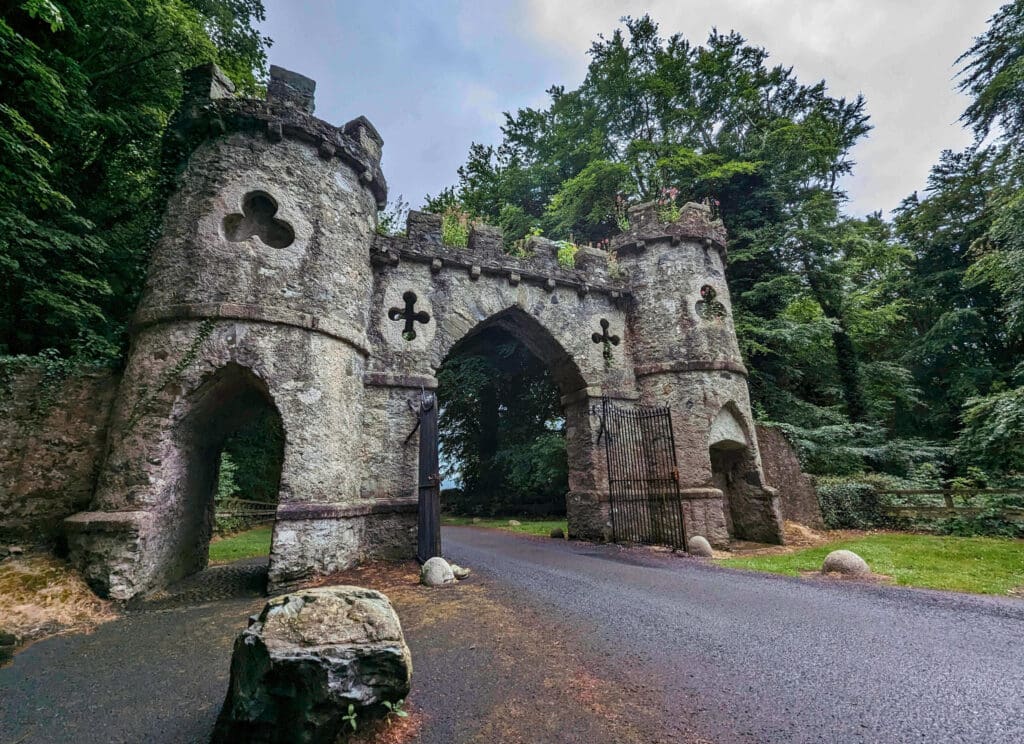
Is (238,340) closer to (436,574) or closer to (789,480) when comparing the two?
(436,574)

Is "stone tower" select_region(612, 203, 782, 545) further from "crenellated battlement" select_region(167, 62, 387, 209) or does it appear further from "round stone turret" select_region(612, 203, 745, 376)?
"crenellated battlement" select_region(167, 62, 387, 209)

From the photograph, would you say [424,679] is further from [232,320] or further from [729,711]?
[232,320]

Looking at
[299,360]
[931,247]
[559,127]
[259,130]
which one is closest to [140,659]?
[299,360]

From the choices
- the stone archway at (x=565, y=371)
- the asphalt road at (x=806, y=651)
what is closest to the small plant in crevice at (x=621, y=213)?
the stone archway at (x=565, y=371)

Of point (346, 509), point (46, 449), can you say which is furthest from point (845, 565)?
point (46, 449)

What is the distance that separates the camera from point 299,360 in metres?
6.35

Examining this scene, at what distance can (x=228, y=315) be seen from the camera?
6.04m

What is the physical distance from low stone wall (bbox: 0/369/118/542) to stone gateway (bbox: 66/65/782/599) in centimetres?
45

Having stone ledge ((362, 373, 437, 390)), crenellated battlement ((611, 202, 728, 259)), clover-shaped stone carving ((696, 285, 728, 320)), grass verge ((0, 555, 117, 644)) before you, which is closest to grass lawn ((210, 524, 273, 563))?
grass verge ((0, 555, 117, 644))

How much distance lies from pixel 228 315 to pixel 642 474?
8.24 m

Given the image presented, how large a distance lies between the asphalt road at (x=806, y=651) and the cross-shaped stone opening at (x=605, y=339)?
5.44m

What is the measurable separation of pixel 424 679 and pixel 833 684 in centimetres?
273

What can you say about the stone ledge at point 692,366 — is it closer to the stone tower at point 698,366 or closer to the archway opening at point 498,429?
the stone tower at point 698,366

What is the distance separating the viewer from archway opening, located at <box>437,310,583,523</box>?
634 inches
